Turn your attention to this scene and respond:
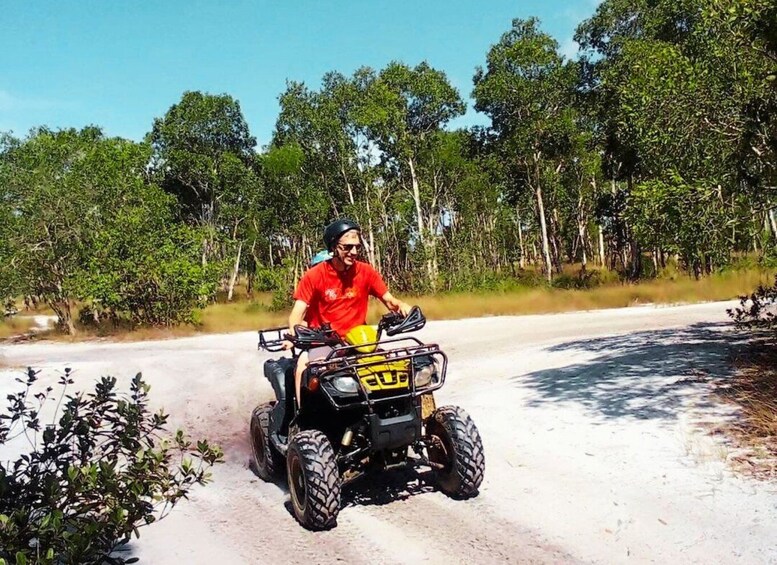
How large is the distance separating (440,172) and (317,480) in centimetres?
4041

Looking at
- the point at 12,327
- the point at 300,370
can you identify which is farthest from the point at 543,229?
the point at 300,370

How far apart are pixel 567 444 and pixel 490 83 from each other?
2714cm

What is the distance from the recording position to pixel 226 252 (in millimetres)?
56062

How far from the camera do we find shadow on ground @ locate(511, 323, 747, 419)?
672 centimetres

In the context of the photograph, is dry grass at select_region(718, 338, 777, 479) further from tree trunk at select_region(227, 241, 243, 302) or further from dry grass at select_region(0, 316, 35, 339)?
tree trunk at select_region(227, 241, 243, 302)

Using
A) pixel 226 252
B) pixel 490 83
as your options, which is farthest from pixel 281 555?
pixel 226 252

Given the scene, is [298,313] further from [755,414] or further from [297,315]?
[755,414]

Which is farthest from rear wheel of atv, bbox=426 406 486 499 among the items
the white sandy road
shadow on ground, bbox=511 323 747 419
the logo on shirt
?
shadow on ground, bbox=511 323 747 419

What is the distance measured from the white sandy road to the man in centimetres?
117

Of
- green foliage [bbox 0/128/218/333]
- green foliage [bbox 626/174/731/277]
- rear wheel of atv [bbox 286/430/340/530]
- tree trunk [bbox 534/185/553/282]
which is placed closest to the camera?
rear wheel of atv [bbox 286/430/340/530]

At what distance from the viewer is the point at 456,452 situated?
4.72 meters

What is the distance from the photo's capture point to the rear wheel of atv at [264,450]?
570 cm

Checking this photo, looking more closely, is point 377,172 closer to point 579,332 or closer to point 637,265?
point 637,265

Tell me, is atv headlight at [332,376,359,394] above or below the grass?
above
